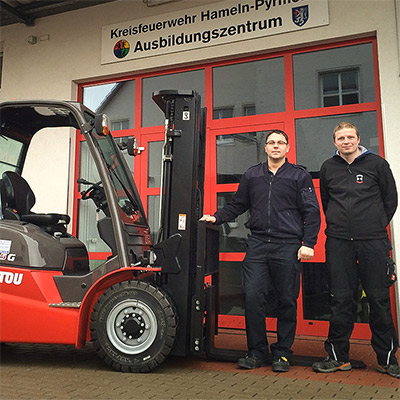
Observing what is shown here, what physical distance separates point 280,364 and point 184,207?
157cm

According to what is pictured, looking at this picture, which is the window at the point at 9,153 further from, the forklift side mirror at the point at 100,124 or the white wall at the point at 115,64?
the white wall at the point at 115,64

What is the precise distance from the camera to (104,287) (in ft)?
12.6

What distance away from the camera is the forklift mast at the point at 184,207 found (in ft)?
12.4

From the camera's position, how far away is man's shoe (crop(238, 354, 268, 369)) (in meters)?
3.78

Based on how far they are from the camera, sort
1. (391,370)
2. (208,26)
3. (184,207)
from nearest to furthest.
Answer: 1. (391,370)
2. (184,207)
3. (208,26)

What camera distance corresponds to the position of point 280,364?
12.1 ft

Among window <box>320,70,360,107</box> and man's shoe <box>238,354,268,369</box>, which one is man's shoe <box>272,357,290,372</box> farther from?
window <box>320,70,360,107</box>

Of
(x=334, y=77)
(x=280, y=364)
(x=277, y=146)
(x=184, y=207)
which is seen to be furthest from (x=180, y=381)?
(x=334, y=77)

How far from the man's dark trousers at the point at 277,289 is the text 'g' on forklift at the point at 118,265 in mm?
378

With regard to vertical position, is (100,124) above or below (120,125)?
below

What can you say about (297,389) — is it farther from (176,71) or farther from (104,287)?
(176,71)

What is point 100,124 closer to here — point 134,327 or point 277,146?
point 277,146

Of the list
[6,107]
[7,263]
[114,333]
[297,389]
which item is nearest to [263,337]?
[297,389]

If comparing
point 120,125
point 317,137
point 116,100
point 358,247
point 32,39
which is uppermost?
point 32,39
